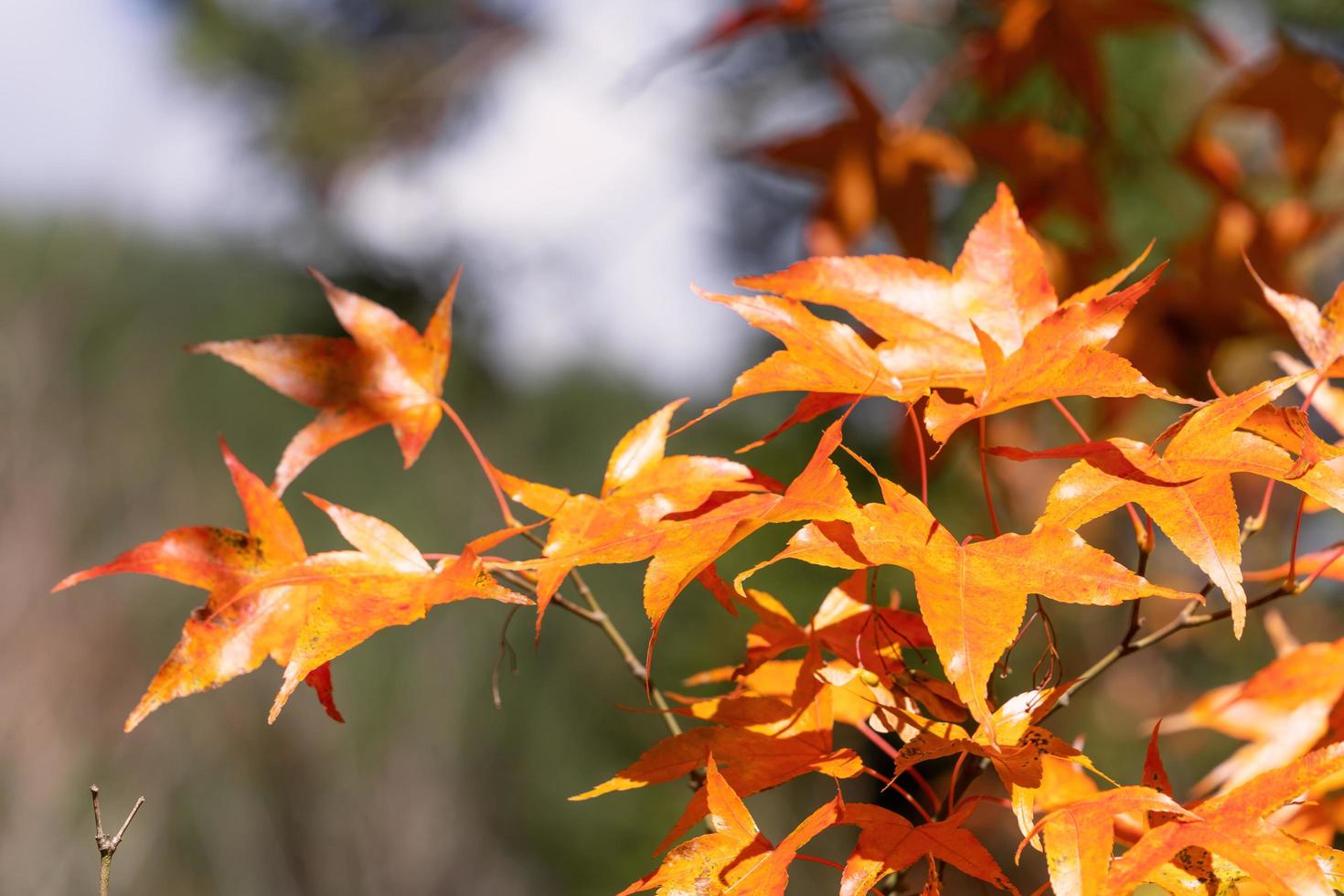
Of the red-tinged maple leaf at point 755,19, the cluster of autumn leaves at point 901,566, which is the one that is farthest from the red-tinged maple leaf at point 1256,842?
the red-tinged maple leaf at point 755,19

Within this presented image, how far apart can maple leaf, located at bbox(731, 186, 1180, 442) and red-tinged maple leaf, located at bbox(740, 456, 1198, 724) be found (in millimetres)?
31

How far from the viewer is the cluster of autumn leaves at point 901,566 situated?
10.9 inches

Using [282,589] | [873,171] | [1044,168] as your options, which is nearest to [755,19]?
[873,171]

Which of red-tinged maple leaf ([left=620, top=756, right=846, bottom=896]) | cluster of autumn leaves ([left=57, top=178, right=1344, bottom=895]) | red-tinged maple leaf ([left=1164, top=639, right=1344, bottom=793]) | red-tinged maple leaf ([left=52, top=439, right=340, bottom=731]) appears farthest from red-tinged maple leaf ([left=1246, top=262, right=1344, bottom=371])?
red-tinged maple leaf ([left=52, top=439, right=340, bottom=731])

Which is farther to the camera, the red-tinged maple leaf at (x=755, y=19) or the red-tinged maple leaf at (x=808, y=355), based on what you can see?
the red-tinged maple leaf at (x=755, y=19)

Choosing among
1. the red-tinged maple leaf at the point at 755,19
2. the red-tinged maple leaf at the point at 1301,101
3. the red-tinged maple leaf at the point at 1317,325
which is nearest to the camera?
the red-tinged maple leaf at the point at 1317,325

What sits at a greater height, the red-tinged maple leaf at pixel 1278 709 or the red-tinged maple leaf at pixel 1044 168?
the red-tinged maple leaf at pixel 1044 168

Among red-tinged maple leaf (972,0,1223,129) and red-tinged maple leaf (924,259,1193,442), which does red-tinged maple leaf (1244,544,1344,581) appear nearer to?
red-tinged maple leaf (924,259,1193,442)

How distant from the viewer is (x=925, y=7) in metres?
1.17

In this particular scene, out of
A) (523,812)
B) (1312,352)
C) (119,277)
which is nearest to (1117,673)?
(523,812)

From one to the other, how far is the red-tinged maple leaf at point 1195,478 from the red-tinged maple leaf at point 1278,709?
0.14m

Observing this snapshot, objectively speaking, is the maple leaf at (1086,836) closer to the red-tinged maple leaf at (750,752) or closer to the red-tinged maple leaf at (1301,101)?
the red-tinged maple leaf at (750,752)

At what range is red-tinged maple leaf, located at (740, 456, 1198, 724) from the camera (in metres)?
0.26

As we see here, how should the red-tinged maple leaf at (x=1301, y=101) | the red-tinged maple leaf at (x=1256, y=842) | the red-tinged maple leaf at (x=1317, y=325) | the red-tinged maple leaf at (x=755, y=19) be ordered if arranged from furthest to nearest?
the red-tinged maple leaf at (x=755, y=19) → the red-tinged maple leaf at (x=1301, y=101) → the red-tinged maple leaf at (x=1317, y=325) → the red-tinged maple leaf at (x=1256, y=842)
